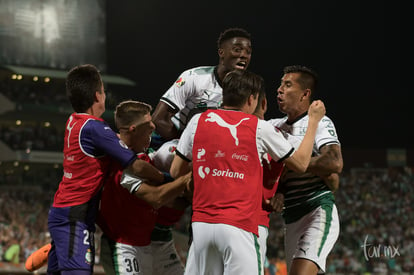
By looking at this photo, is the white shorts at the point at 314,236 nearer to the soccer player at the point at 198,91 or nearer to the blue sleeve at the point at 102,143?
the soccer player at the point at 198,91

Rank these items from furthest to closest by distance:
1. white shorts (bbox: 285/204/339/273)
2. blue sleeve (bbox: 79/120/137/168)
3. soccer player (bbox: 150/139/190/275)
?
white shorts (bbox: 285/204/339/273) < soccer player (bbox: 150/139/190/275) < blue sleeve (bbox: 79/120/137/168)

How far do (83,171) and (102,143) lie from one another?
0.90 ft

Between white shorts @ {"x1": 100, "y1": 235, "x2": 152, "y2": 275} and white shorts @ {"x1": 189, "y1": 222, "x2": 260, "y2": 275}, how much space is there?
0.81 m

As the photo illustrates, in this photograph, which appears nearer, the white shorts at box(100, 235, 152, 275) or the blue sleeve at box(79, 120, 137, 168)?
the blue sleeve at box(79, 120, 137, 168)

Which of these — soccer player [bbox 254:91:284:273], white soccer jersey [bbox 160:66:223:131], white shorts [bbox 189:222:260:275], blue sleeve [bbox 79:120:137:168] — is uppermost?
white soccer jersey [bbox 160:66:223:131]

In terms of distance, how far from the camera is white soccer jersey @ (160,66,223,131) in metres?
6.00

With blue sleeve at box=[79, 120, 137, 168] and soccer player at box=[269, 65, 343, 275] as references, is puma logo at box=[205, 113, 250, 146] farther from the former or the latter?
soccer player at box=[269, 65, 343, 275]

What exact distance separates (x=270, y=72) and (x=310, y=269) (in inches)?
1324

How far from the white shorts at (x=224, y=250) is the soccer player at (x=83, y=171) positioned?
2.48 feet

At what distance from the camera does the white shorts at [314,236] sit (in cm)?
561

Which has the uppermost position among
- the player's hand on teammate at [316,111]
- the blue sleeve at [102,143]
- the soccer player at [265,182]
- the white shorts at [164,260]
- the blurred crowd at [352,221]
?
the player's hand on teammate at [316,111]

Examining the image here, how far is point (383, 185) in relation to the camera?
30.9m

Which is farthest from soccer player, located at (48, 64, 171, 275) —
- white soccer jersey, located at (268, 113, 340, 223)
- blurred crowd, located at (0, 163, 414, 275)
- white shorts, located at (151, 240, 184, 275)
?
blurred crowd, located at (0, 163, 414, 275)

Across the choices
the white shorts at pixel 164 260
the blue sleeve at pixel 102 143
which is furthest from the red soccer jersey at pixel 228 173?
the white shorts at pixel 164 260
